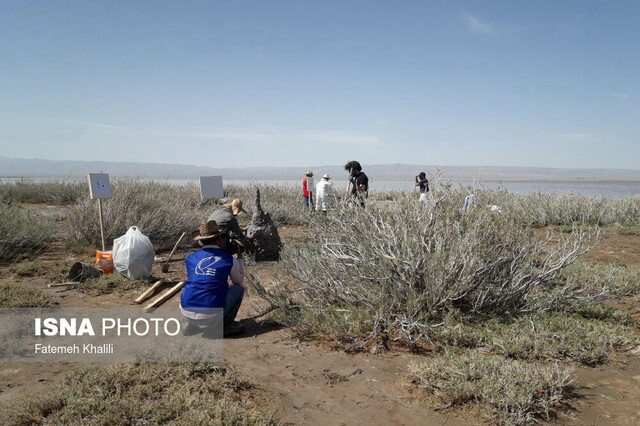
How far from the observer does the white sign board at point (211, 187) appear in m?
11.4

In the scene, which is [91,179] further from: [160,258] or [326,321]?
[326,321]

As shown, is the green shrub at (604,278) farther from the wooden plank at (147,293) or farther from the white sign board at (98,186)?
the white sign board at (98,186)

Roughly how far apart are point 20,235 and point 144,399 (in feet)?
22.0

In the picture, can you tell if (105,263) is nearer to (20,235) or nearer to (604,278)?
(20,235)

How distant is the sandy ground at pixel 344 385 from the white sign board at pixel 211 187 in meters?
7.20

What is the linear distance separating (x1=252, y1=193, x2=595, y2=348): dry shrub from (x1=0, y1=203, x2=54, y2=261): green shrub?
5450 millimetres

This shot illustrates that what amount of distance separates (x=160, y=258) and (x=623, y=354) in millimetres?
7170

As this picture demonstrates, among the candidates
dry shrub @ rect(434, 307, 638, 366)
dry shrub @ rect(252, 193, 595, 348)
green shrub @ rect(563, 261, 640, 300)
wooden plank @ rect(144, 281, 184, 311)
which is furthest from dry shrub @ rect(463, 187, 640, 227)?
wooden plank @ rect(144, 281, 184, 311)

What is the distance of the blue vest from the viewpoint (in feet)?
14.9

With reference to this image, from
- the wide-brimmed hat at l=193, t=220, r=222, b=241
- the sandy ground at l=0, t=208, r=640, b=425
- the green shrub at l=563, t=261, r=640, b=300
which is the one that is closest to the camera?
the sandy ground at l=0, t=208, r=640, b=425

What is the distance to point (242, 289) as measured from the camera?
4.91 metres

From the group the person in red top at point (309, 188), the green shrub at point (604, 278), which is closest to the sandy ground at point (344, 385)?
the green shrub at point (604, 278)

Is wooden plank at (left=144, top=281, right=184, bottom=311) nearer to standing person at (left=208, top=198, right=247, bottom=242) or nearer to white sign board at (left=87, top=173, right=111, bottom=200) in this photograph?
standing person at (left=208, top=198, right=247, bottom=242)

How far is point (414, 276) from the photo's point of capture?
442 cm
